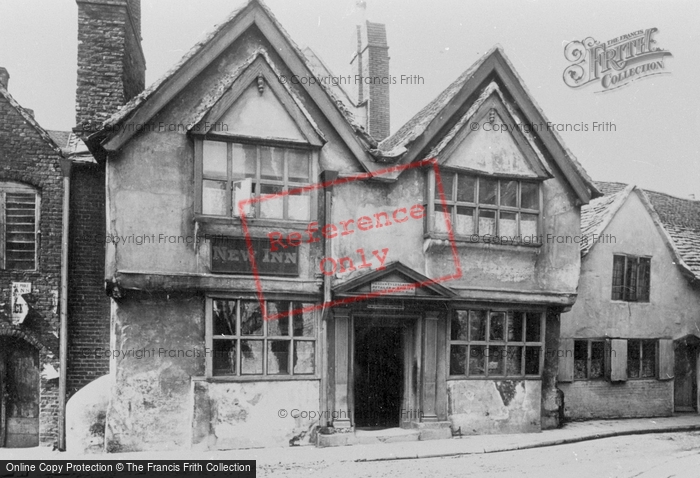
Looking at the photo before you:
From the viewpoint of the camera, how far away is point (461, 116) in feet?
44.7

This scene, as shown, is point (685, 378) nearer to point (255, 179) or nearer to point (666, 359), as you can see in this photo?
point (666, 359)

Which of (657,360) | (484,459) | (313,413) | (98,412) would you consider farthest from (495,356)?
(98,412)

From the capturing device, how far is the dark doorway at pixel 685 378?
1789 cm

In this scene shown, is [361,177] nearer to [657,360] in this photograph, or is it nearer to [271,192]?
[271,192]

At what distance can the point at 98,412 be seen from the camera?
11359mm

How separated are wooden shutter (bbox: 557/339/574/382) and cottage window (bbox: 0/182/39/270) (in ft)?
40.2

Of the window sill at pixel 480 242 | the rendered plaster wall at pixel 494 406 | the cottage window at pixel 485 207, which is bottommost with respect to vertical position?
the rendered plaster wall at pixel 494 406

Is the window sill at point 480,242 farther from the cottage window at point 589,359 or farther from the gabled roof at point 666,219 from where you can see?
the cottage window at point 589,359

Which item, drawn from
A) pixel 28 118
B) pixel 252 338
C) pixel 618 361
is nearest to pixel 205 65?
pixel 28 118

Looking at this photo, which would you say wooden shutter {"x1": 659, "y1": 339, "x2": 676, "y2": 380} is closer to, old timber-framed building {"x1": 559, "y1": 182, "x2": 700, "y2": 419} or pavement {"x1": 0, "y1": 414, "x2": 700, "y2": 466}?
old timber-framed building {"x1": 559, "y1": 182, "x2": 700, "y2": 419}

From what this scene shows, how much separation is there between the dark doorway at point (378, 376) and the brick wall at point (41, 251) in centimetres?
629

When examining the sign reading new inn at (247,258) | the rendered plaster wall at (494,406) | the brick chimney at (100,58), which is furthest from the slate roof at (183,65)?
the rendered plaster wall at (494,406)

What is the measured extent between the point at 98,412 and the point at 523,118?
32.9 ft

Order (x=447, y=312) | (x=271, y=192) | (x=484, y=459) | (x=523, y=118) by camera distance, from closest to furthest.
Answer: (x=484, y=459), (x=271, y=192), (x=447, y=312), (x=523, y=118)
